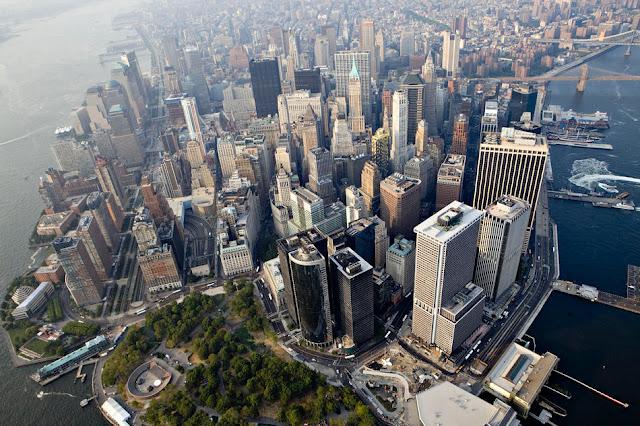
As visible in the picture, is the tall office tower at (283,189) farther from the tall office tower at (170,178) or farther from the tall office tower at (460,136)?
the tall office tower at (460,136)

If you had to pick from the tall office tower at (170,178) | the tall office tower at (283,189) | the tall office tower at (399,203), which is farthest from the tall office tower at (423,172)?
the tall office tower at (170,178)

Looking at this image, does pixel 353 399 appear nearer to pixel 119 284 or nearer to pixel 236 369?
pixel 236 369

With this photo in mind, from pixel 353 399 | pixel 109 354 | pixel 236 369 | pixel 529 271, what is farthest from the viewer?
pixel 529 271

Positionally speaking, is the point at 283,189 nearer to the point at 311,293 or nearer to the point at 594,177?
the point at 311,293

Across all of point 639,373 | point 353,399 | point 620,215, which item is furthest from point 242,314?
point 620,215

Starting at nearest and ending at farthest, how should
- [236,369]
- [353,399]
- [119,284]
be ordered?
[353,399] < [236,369] < [119,284]

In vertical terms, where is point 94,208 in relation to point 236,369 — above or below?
above
